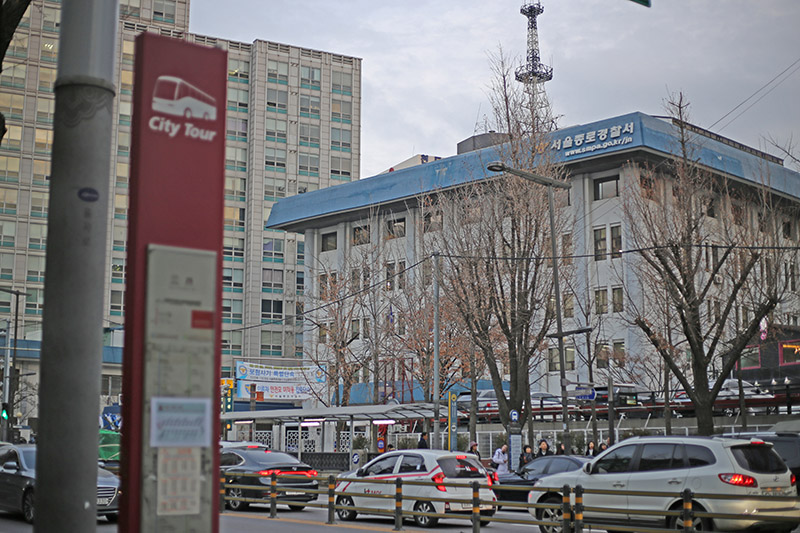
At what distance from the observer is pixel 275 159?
3652 inches

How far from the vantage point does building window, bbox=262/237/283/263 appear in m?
92.2

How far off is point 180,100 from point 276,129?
89812 millimetres

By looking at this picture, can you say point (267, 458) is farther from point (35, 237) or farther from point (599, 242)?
point (35, 237)

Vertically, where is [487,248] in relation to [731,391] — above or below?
above

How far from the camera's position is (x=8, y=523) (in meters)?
19.3

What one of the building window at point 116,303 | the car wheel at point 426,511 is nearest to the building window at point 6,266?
the building window at point 116,303

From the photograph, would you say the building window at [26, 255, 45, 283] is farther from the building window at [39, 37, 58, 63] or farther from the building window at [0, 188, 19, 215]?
the building window at [39, 37, 58, 63]

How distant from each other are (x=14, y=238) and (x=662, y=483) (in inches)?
3072

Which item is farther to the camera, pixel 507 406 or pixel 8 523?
pixel 507 406

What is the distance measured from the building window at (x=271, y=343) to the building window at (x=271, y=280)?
13.9 feet

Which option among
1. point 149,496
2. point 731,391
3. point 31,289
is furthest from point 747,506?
point 31,289

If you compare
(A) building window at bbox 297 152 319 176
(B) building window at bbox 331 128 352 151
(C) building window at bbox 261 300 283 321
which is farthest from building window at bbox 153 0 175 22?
(C) building window at bbox 261 300 283 321

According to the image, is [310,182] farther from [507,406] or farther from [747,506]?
[747,506]

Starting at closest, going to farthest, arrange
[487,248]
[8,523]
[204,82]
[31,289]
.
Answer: [204,82], [8,523], [487,248], [31,289]
